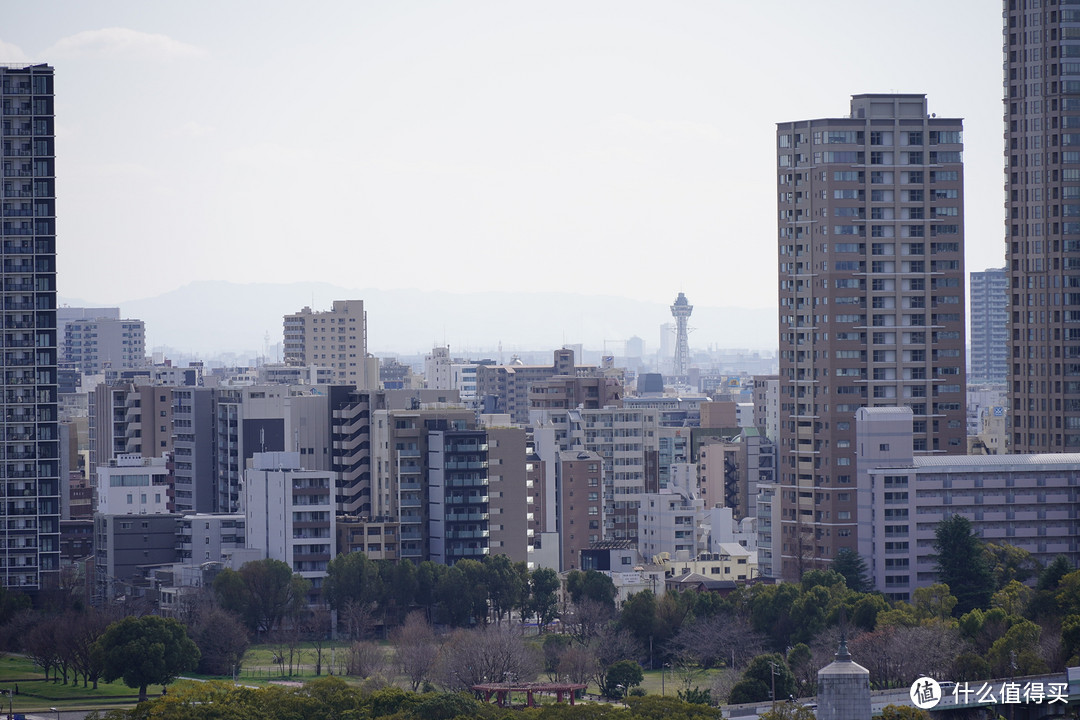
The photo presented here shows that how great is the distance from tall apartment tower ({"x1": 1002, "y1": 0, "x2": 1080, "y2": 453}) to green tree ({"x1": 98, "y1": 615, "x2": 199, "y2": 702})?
5109 cm

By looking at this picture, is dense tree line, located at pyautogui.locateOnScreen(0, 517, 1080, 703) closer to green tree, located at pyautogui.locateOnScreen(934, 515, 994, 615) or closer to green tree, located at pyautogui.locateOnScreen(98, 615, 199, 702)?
green tree, located at pyautogui.locateOnScreen(934, 515, 994, 615)

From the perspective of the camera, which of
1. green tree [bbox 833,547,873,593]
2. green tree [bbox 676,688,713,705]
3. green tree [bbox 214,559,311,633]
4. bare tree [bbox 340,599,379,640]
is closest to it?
green tree [bbox 676,688,713,705]

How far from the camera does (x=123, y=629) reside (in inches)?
3219

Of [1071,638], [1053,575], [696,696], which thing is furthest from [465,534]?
[1071,638]

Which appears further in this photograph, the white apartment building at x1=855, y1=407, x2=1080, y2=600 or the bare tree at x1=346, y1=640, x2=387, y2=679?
the white apartment building at x1=855, y1=407, x2=1080, y2=600

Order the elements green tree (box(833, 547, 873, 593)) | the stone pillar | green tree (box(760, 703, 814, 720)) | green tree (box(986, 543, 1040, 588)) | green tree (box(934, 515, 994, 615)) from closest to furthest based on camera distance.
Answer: the stone pillar, green tree (box(760, 703, 814, 720)), green tree (box(934, 515, 994, 615)), green tree (box(986, 543, 1040, 588)), green tree (box(833, 547, 873, 593))

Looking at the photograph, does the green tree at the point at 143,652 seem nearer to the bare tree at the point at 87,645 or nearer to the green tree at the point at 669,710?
the bare tree at the point at 87,645

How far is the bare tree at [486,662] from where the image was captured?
79.5 meters

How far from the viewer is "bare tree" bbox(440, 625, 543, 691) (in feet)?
261

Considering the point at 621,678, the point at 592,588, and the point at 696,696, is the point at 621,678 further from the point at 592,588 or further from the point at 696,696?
the point at 592,588

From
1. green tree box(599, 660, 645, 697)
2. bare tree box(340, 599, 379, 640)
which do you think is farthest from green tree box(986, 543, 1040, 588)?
bare tree box(340, 599, 379, 640)

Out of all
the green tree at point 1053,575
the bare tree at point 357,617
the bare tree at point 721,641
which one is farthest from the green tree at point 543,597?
the green tree at point 1053,575

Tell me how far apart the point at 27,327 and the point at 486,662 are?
1395 inches

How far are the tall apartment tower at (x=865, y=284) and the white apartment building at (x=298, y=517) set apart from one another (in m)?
23.9
